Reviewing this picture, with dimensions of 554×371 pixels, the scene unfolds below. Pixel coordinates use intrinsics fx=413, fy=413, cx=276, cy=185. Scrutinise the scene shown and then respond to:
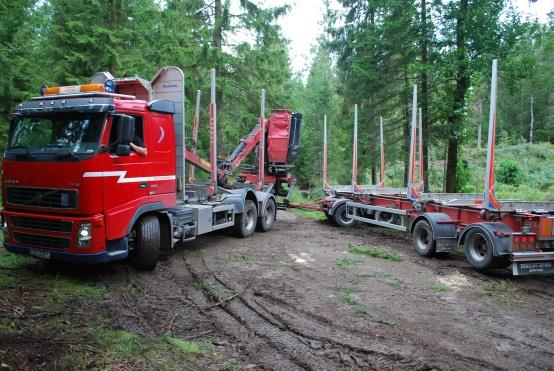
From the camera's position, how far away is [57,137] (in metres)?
6.34

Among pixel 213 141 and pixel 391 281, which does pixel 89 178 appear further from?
pixel 391 281

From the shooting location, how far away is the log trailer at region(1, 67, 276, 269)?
6.02m

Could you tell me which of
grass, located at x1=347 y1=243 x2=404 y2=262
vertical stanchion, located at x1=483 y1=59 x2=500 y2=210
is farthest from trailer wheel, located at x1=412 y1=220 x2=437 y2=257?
vertical stanchion, located at x1=483 y1=59 x2=500 y2=210

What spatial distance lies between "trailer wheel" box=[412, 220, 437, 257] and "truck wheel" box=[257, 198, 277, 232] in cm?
420

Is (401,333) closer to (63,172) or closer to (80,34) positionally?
(63,172)

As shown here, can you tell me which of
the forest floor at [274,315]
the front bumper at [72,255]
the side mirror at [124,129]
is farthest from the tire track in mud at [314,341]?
the side mirror at [124,129]

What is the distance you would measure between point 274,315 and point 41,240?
3.77 m

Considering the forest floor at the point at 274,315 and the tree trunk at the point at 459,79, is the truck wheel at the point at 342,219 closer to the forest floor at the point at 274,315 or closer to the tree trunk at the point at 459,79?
the tree trunk at the point at 459,79

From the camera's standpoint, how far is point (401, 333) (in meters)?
4.70

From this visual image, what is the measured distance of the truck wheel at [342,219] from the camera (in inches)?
522

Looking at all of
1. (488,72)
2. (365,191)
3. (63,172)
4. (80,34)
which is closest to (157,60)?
(80,34)

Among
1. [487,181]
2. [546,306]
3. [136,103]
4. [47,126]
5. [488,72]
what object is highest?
[488,72]

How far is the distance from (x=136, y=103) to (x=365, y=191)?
8.09 metres

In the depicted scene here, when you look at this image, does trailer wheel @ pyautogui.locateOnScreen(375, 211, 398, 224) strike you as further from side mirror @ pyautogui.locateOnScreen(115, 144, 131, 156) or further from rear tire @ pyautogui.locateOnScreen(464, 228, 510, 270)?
side mirror @ pyautogui.locateOnScreen(115, 144, 131, 156)
